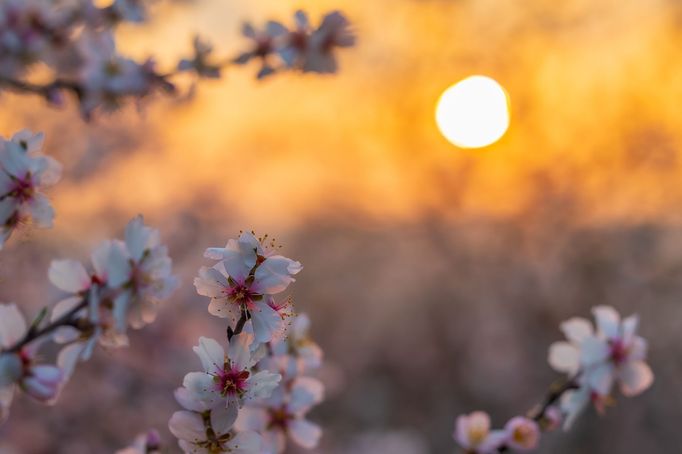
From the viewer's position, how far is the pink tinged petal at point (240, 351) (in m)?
0.83

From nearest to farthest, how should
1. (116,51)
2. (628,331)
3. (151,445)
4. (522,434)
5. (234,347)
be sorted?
(234,347) → (151,445) → (522,434) → (628,331) → (116,51)

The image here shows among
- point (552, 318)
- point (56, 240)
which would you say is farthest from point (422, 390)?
point (56, 240)

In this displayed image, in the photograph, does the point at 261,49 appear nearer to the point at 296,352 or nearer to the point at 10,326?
the point at 296,352

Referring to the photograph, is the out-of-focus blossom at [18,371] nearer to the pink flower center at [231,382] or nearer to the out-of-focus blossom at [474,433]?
the pink flower center at [231,382]

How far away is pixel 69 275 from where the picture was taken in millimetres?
1004

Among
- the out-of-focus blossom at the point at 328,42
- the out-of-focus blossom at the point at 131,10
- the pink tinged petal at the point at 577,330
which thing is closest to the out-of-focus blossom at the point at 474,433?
the pink tinged petal at the point at 577,330

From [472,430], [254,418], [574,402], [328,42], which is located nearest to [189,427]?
[254,418]

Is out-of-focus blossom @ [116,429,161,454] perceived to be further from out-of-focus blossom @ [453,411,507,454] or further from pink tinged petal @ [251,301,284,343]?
out-of-focus blossom @ [453,411,507,454]

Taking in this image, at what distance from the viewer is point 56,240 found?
5.61m

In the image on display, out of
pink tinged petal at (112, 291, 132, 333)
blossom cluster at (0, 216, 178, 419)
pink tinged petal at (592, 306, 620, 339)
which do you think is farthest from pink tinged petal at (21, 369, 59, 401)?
pink tinged petal at (592, 306, 620, 339)

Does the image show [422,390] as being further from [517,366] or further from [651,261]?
[651,261]

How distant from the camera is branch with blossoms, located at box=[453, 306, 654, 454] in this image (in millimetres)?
1209

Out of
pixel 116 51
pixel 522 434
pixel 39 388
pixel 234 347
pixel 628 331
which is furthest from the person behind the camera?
pixel 116 51

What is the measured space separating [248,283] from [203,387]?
5.7 inches
